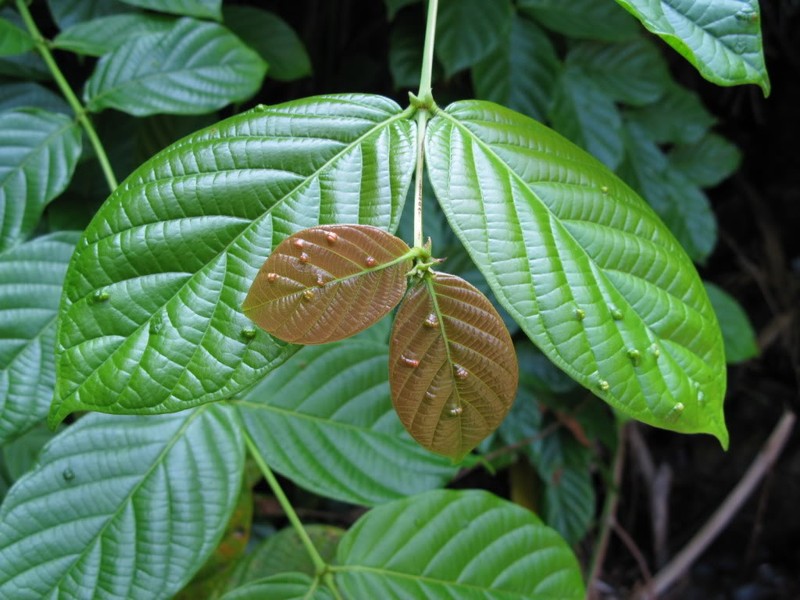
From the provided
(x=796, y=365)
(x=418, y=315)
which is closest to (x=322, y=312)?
(x=418, y=315)

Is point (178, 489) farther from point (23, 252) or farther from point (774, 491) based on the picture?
point (774, 491)

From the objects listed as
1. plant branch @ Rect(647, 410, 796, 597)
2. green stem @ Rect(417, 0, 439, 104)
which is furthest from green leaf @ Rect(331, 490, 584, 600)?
plant branch @ Rect(647, 410, 796, 597)

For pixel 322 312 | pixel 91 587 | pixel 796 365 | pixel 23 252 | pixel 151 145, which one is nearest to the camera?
pixel 322 312

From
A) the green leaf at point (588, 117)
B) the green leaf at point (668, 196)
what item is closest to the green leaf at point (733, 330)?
the green leaf at point (668, 196)

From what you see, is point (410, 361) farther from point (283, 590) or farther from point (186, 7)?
point (186, 7)

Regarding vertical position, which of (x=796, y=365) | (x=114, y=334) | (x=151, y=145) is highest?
(x=114, y=334)

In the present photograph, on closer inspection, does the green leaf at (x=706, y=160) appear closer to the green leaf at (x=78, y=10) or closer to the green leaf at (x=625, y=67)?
the green leaf at (x=625, y=67)
